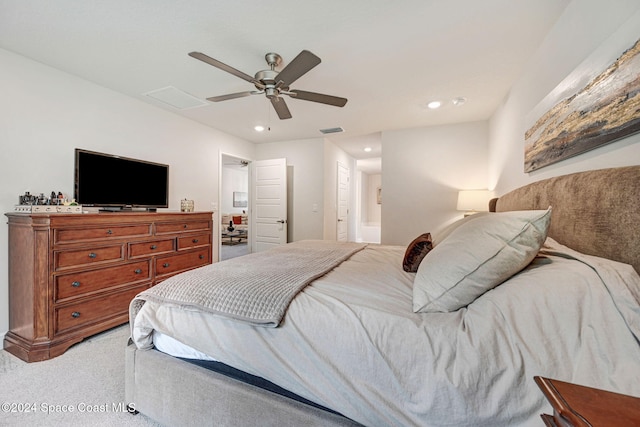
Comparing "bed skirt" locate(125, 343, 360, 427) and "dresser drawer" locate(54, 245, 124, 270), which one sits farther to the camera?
"dresser drawer" locate(54, 245, 124, 270)

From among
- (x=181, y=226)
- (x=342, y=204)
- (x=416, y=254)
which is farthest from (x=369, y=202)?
(x=416, y=254)

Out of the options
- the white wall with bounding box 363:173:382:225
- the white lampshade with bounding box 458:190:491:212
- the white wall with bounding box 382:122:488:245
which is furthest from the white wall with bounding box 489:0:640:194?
the white wall with bounding box 363:173:382:225

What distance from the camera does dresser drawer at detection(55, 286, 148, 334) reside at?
6.49ft

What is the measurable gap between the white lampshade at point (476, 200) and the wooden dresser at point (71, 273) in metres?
3.79

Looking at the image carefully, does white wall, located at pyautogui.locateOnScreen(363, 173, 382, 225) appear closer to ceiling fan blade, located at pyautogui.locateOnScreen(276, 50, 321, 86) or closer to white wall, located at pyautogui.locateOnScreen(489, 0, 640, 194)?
white wall, located at pyautogui.locateOnScreen(489, 0, 640, 194)

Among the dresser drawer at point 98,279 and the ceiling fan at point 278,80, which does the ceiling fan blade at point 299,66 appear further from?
the dresser drawer at point 98,279

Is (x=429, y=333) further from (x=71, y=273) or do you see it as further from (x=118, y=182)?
(x=118, y=182)

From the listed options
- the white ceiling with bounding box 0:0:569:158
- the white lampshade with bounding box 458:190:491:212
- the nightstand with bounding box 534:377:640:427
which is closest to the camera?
the nightstand with bounding box 534:377:640:427

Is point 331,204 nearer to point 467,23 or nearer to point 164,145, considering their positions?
point 164,145

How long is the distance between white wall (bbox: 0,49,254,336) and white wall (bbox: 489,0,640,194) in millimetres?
4008

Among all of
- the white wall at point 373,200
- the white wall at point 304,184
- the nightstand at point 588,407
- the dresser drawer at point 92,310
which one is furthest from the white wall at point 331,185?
the nightstand at point 588,407

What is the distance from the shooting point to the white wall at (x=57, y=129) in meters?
2.09

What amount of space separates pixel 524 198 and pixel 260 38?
2306 millimetres

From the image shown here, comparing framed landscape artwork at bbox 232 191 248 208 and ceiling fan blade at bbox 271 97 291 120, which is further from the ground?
ceiling fan blade at bbox 271 97 291 120
